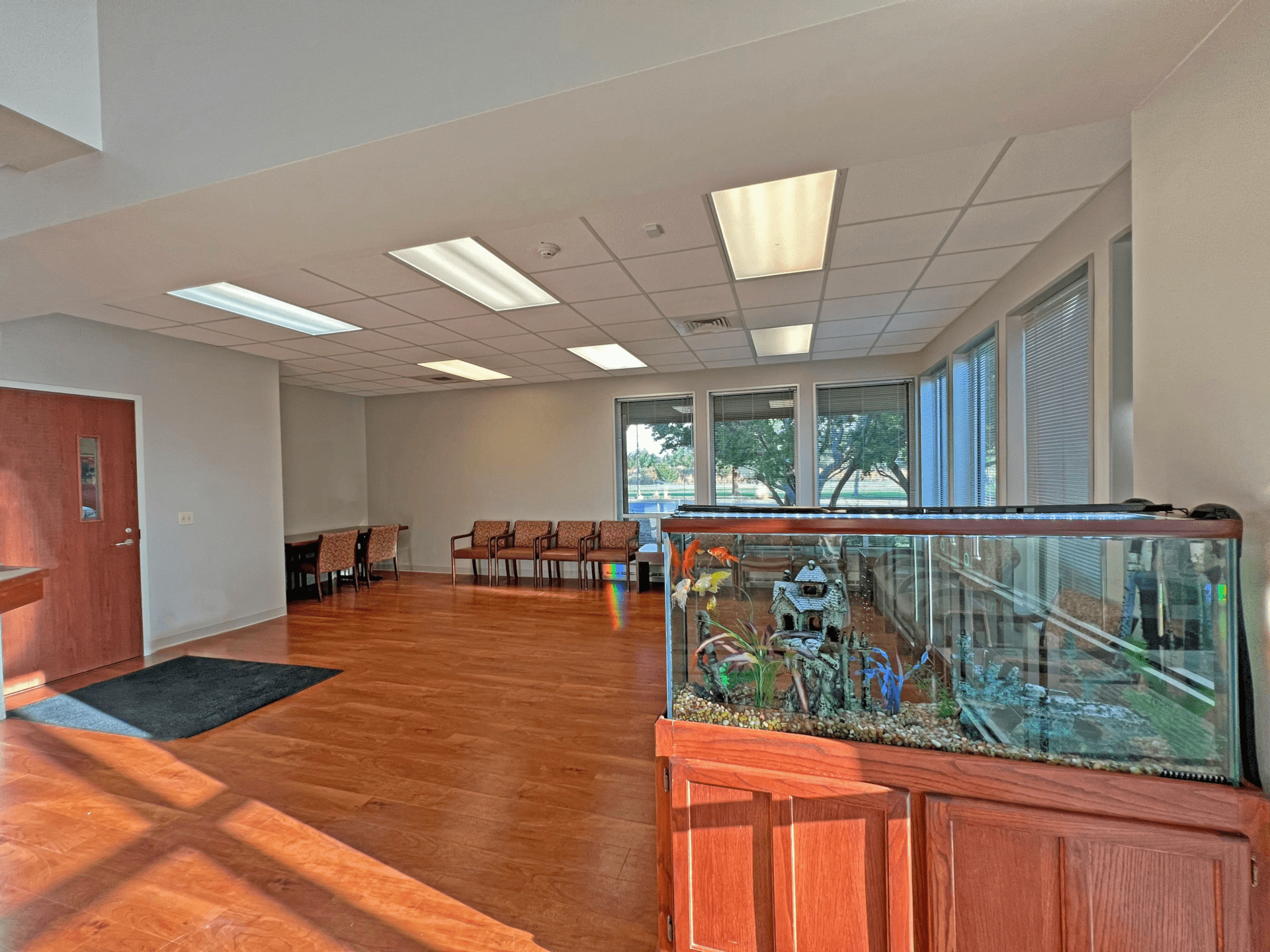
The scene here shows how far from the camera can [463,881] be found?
2.02m

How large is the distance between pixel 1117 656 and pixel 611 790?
2099 millimetres

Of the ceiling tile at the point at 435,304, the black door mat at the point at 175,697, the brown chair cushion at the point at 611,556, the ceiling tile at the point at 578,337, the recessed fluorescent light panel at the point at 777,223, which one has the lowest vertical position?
the black door mat at the point at 175,697

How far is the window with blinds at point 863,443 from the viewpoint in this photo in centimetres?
689

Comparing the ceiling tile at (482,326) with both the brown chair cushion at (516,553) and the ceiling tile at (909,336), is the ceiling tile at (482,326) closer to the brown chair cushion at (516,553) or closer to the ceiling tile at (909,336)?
the brown chair cushion at (516,553)

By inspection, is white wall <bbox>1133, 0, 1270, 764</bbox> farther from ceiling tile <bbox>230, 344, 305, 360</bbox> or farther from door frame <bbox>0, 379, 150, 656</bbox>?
door frame <bbox>0, 379, 150, 656</bbox>

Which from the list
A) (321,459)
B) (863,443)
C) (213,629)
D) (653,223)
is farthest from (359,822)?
(321,459)

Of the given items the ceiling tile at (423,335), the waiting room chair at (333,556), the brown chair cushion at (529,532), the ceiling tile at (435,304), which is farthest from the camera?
the brown chair cushion at (529,532)

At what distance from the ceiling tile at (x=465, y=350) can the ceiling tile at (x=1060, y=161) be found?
4418 mm

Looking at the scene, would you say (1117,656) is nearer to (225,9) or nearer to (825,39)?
(825,39)

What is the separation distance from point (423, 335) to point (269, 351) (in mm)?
1941

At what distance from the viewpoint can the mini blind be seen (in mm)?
2939

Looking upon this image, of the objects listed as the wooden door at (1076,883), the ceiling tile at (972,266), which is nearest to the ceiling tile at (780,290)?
the ceiling tile at (972,266)

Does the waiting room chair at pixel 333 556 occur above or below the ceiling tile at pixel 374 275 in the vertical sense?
below

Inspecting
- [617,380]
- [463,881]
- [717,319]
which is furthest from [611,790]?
[617,380]
